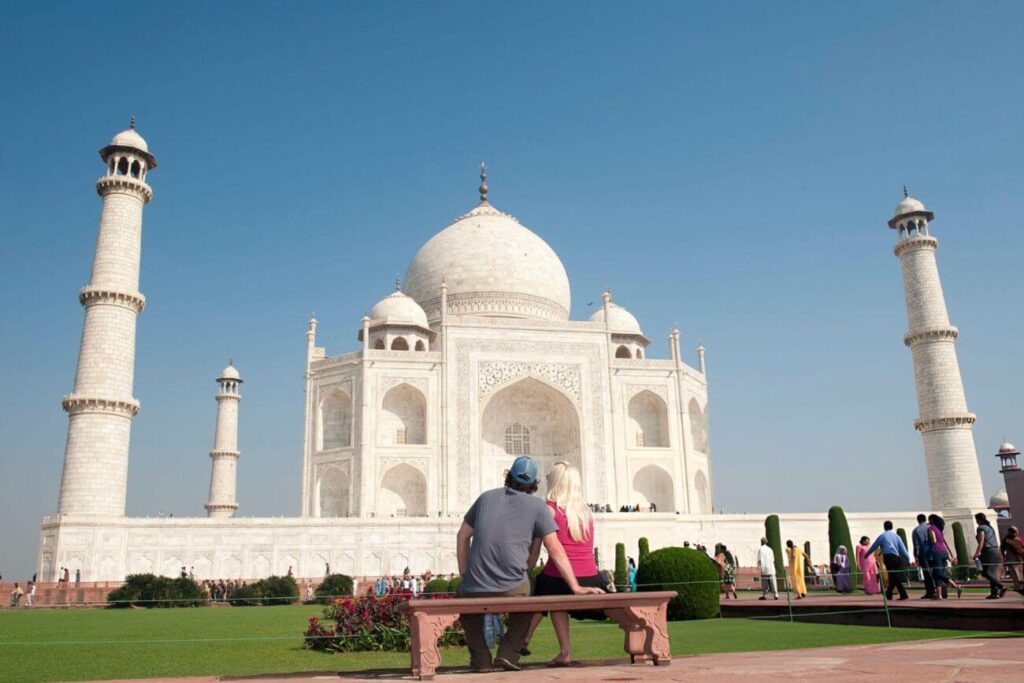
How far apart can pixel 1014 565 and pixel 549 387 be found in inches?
734

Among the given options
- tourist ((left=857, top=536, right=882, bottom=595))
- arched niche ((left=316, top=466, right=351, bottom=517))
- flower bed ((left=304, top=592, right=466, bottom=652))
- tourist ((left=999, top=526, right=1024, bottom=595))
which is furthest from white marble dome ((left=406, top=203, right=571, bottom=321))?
flower bed ((left=304, top=592, right=466, bottom=652))

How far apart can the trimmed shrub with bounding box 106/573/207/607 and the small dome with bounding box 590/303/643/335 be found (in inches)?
674

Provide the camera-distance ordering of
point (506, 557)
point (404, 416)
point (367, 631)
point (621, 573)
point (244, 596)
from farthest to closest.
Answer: point (404, 416)
point (244, 596)
point (621, 573)
point (367, 631)
point (506, 557)

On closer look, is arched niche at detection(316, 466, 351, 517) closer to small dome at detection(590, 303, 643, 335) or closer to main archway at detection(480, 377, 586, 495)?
main archway at detection(480, 377, 586, 495)

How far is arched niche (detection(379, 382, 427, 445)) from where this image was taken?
85.6 feet

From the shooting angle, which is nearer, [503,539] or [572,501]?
[503,539]

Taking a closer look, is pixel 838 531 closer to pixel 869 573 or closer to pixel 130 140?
pixel 869 573

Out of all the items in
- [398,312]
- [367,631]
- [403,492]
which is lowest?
[367,631]

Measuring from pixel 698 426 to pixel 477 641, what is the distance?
26143 millimetres

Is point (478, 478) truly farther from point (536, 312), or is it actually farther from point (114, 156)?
point (114, 156)

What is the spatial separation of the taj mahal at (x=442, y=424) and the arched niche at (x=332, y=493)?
6 cm

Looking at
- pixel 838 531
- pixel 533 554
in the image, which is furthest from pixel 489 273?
pixel 533 554

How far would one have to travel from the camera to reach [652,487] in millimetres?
27562

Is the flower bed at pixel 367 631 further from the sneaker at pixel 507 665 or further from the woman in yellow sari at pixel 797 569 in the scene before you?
the woman in yellow sari at pixel 797 569
